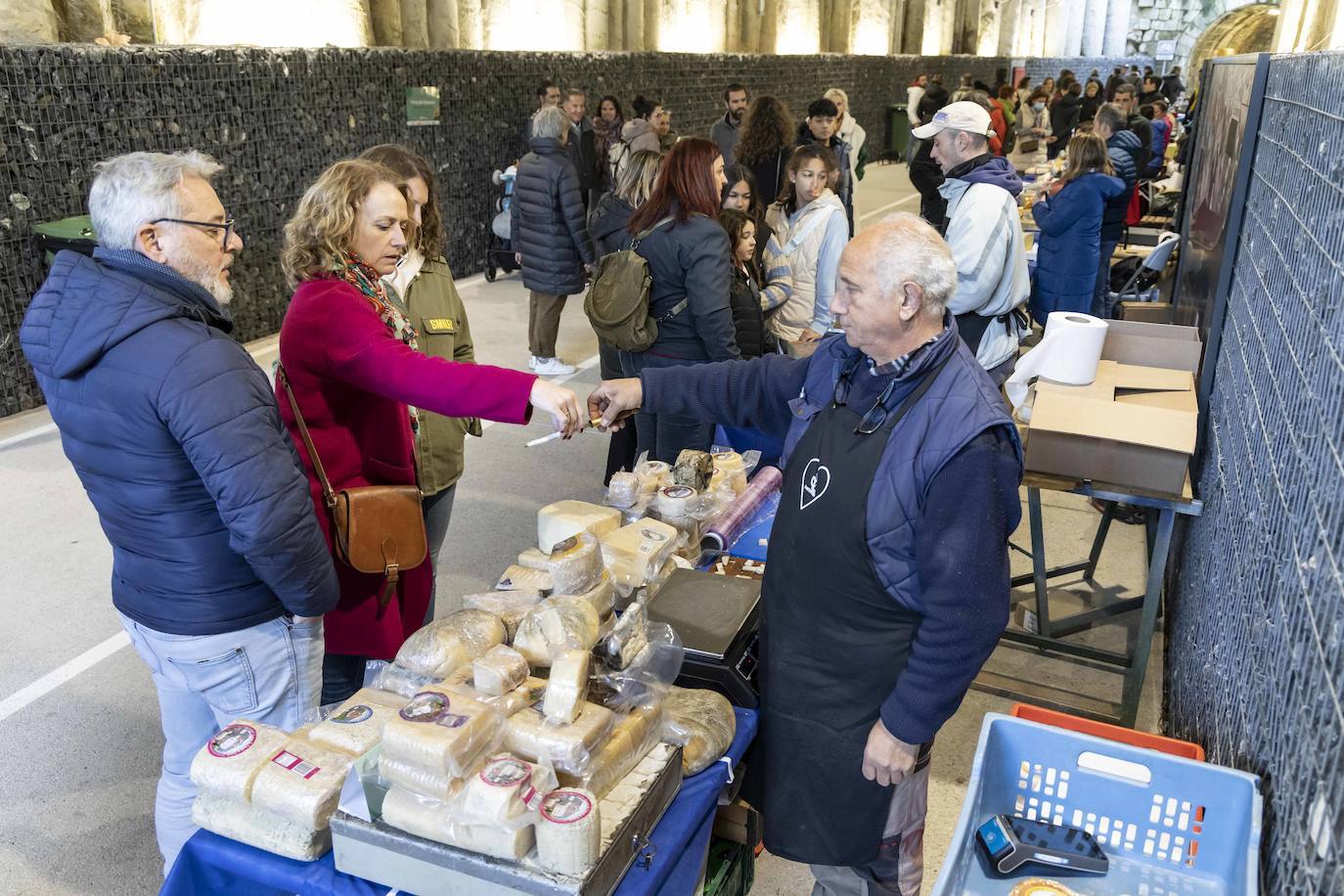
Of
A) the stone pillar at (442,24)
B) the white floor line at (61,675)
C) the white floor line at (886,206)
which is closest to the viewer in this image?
the white floor line at (61,675)

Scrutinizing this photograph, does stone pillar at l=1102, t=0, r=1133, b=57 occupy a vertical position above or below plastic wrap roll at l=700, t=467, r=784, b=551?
above

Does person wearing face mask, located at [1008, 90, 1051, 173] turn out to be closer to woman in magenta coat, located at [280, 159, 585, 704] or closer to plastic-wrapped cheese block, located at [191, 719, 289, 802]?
woman in magenta coat, located at [280, 159, 585, 704]

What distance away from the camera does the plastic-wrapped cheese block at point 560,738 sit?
2082 mm

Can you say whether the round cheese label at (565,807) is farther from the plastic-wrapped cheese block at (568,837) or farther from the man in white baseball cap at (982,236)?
the man in white baseball cap at (982,236)

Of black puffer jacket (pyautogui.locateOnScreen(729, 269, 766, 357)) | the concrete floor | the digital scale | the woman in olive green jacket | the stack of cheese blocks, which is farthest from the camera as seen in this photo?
black puffer jacket (pyautogui.locateOnScreen(729, 269, 766, 357))

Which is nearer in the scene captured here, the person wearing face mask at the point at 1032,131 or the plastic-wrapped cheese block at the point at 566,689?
the plastic-wrapped cheese block at the point at 566,689

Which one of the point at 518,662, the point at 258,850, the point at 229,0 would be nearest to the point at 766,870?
the point at 518,662

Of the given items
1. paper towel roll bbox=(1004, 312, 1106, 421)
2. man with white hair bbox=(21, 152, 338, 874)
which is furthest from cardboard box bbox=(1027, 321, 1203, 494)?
man with white hair bbox=(21, 152, 338, 874)

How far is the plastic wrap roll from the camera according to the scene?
3475 mm

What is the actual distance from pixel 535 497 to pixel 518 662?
3.78 m

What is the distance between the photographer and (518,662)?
7.75 ft

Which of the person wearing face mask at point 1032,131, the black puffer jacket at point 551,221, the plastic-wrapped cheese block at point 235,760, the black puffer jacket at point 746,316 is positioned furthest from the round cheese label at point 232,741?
the person wearing face mask at point 1032,131

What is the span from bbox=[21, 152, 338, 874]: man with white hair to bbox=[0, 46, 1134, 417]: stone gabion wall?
5.22 meters

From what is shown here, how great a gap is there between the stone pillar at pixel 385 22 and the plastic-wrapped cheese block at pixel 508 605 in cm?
1064
